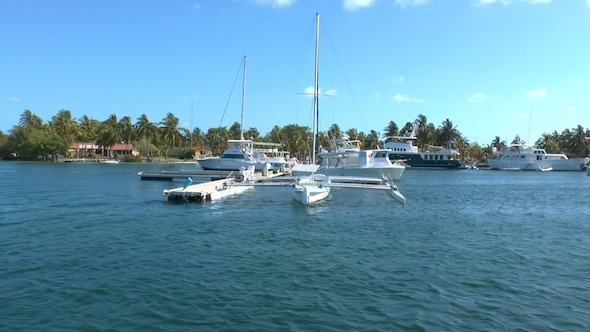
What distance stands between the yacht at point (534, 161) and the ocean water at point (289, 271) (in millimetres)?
91878

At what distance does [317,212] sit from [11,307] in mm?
16698

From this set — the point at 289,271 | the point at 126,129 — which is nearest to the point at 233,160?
the point at 289,271

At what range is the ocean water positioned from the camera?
359 inches

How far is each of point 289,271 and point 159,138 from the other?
395 ft

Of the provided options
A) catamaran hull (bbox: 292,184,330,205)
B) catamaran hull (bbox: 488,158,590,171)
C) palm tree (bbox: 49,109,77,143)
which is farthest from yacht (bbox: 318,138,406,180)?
palm tree (bbox: 49,109,77,143)

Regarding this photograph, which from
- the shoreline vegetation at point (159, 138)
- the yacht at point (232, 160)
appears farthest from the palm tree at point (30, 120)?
the yacht at point (232, 160)

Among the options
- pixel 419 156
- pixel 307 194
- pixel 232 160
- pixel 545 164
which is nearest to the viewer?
pixel 307 194

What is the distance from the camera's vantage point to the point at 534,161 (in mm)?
105688

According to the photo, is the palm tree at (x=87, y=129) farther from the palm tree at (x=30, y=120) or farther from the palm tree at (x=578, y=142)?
the palm tree at (x=578, y=142)

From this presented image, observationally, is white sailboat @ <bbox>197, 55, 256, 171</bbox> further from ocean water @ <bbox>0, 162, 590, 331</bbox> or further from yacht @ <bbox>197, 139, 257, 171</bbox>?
ocean water @ <bbox>0, 162, 590, 331</bbox>

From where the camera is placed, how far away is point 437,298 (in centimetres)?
1043

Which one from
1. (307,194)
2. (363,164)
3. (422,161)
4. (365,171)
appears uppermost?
(363,164)

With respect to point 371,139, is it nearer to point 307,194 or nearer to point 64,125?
point 64,125

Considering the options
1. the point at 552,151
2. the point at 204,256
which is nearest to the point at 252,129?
the point at 552,151
